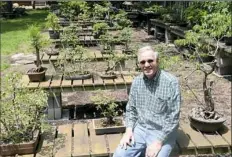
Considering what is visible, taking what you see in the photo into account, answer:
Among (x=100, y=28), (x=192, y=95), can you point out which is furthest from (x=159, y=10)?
(x=192, y=95)

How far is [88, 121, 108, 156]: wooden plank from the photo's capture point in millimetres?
3198

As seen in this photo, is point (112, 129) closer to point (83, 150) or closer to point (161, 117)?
point (83, 150)

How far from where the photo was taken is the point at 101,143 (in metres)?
3.39

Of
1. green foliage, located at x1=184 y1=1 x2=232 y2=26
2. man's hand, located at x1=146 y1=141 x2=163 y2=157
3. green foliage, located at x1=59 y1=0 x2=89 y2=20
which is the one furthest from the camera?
green foliage, located at x1=59 y1=0 x2=89 y2=20

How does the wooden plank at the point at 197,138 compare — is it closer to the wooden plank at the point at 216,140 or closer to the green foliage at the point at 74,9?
the wooden plank at the point at 216,140

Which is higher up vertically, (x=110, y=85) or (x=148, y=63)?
(x=148, y=63)

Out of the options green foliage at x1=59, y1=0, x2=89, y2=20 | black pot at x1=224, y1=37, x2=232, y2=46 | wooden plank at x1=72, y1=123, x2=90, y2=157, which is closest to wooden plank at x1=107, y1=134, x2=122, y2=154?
wooden plank at x1=72, y1=123, x2=90, y2=157

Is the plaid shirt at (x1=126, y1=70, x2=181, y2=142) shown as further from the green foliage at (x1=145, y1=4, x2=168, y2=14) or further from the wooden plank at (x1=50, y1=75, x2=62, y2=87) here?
the green foliage at (x1=145, y1=4, x2=168, y2=14)

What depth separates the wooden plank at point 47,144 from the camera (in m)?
3.22

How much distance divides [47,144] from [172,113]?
48.3 inches

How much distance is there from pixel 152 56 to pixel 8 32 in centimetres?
1298

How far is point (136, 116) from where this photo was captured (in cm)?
320

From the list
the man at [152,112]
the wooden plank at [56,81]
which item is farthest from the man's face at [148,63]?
the wooden plank at [56,81]

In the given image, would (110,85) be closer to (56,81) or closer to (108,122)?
(56,81)
